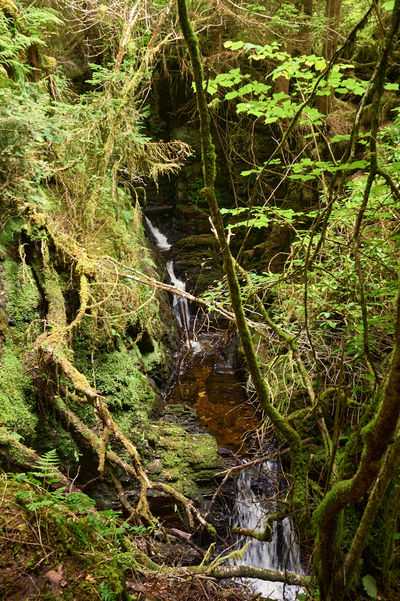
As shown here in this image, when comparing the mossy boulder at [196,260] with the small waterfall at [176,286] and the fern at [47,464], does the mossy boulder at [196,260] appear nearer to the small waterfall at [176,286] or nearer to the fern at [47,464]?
the small waterfall at [176,286]

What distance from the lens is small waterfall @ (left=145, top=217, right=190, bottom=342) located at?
10438mm

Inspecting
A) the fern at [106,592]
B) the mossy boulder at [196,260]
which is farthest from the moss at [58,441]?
the mossy boulder at [196,260]

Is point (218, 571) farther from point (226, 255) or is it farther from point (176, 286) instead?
point (176, 286)

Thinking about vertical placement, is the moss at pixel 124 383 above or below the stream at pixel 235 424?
above

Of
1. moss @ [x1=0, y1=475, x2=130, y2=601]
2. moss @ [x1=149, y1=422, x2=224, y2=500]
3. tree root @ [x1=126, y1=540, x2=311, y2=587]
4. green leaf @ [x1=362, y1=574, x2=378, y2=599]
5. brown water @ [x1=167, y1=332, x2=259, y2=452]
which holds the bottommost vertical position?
brown water @ [x1=167, y1=332, x2=259, y2=452]

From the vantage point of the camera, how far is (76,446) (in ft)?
14.2

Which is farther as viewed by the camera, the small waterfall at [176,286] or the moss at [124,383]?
the small waterfall at [176,286]

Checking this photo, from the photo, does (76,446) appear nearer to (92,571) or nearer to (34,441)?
(34,441)

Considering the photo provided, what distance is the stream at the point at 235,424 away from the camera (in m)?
4.50

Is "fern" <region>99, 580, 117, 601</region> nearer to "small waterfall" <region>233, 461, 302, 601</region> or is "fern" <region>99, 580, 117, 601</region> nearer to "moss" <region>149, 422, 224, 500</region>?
"small waterfall" <region>233, 461, 302, 601</region>

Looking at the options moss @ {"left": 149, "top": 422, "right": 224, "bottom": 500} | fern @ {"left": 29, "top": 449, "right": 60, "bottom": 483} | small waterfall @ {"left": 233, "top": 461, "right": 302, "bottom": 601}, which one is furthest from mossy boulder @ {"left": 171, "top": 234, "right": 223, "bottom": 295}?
fern @ {"left": 29, "top": 449, "right": 60, "bottom": 483}

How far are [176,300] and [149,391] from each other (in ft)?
14.9

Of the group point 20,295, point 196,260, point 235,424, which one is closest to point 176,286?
point 196,260

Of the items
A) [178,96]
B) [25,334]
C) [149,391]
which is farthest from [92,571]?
[178,96]
